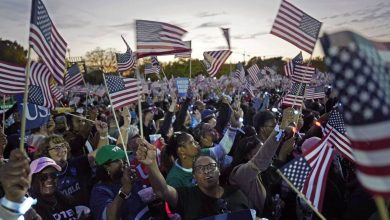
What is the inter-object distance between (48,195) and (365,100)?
342cm

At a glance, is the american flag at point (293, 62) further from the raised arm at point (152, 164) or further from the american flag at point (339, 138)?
the raised arm at point (152, 164)

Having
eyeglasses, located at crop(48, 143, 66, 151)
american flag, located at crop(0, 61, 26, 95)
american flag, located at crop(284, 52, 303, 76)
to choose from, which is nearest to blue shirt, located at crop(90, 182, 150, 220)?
eyeglasses, located at crop(48, 143, 66, 151)

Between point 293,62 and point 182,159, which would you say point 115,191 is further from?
point 293,62

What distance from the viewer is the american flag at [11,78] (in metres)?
7.99

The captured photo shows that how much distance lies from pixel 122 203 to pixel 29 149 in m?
3.95

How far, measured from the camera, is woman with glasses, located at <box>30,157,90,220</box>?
14.0 ft

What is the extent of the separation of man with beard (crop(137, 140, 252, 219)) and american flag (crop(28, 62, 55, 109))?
3319mm

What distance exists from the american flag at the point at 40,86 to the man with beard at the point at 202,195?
3319 millimetres

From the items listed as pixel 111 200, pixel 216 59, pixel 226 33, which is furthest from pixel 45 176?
pixel 226 33

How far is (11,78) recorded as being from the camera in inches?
322

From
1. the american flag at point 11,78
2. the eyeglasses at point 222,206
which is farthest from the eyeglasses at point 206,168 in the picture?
the american flag at point 11,78

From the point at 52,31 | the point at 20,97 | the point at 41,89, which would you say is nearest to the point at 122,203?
the point at 52,31

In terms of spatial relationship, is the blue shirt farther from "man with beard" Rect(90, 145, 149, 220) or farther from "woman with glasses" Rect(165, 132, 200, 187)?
"woman with glasses" Rect(165, 132, 200, 187)

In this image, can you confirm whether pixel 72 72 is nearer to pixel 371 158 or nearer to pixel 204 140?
pixel 204 140
